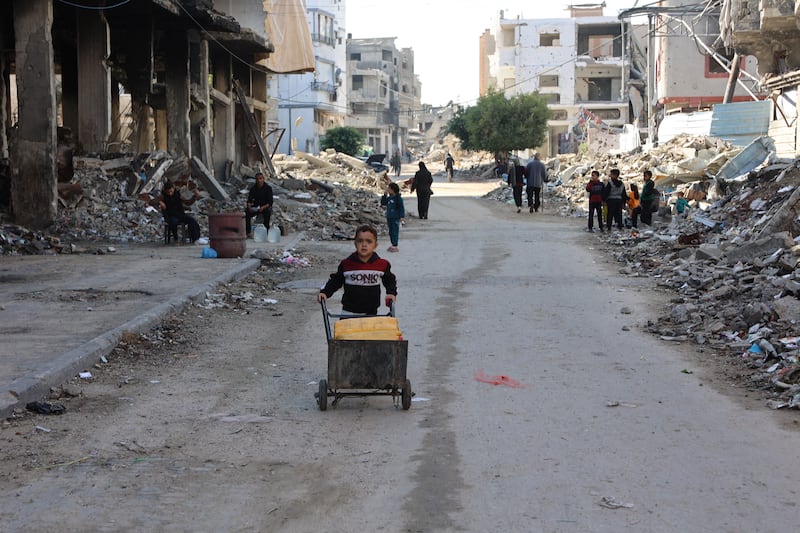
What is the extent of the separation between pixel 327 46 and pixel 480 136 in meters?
29.2

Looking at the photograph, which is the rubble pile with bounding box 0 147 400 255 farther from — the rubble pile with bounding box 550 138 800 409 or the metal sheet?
the metal sheet

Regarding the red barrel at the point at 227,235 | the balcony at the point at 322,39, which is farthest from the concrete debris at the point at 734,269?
the balcony at the point at 322,39

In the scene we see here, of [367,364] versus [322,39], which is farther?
[322,39]

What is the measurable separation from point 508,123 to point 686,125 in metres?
28.2

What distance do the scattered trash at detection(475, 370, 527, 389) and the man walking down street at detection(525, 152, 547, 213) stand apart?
21.6m

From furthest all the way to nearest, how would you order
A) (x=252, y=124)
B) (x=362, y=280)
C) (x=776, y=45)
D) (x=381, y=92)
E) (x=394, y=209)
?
1. (x=381, y=92)
2. (x=252, y=124)
3. (x=776, y=45)
4. (x=394, y=209)
5. (x=362, y=280)

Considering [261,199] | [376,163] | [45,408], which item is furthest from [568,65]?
[45,408]

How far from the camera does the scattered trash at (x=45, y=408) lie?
6648 mm

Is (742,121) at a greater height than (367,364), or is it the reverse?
(742,121)

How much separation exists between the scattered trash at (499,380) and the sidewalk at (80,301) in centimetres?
322

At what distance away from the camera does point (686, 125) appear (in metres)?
41.9

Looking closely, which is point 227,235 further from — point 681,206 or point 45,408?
point 681,206

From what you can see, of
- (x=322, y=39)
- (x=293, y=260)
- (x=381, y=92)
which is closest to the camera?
(x=293, y=260)

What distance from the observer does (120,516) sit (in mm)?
4574
